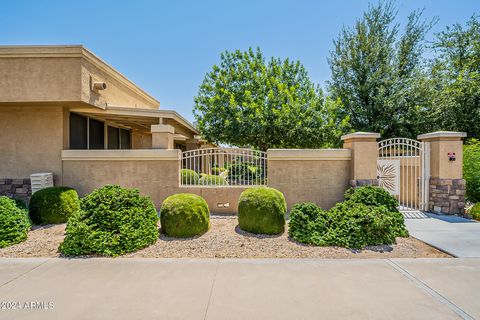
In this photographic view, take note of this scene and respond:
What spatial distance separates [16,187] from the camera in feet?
28.5

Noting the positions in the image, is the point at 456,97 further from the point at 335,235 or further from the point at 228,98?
the point at 335,235


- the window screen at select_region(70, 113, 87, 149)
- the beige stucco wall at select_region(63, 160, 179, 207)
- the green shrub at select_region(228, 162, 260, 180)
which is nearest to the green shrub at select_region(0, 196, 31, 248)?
the beige stucco wall at select_region(63, 160, 179, 207)

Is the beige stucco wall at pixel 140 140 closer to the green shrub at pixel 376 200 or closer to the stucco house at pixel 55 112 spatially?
the stucco house at pixel 55 112

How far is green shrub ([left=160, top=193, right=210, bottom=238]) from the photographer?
625cm

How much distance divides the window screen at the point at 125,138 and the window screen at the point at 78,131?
2620 mm

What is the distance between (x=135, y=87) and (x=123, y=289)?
35.7 feet

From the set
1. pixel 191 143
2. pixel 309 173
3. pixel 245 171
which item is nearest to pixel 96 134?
pixel 245 171

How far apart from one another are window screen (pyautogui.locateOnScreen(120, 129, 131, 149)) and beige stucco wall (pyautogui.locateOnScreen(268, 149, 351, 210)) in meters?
7.55

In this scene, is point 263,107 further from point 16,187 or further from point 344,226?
point 16,187

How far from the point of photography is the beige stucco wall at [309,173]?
869cm

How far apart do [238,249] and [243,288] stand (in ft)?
5.69

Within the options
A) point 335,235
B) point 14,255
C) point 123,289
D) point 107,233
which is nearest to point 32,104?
point 14,255

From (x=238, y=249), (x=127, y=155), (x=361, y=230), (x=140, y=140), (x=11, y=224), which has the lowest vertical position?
(x=238, y=249)

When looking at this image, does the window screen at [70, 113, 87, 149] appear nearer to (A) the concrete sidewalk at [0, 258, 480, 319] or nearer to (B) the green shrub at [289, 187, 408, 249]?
(A) the concrete sidewalk at [0, 258, 480, 319]
